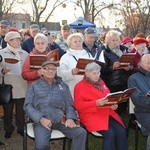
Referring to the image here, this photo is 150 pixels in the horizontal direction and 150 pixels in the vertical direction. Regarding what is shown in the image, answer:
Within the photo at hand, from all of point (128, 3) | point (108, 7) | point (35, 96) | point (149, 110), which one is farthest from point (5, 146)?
point (108, 7)

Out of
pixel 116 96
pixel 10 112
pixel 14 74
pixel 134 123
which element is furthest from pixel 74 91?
pixel 10 112

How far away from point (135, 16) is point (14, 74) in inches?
799

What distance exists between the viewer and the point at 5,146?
5.39 m

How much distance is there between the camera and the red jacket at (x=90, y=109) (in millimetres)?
4586

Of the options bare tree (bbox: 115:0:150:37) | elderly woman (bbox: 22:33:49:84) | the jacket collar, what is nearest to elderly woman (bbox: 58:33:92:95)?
elderly woman (bbox: 22:33:49:84)

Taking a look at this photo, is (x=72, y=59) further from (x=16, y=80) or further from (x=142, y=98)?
(x=142, y=98)

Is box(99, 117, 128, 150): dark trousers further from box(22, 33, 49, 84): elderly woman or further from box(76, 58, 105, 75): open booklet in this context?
box(22, 33, 49, 84): elderly woman

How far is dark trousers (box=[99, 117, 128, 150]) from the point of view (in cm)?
447

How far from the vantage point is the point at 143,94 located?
15.9ft

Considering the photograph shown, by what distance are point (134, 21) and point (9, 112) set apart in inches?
815

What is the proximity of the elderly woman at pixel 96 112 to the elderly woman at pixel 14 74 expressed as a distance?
123 centimetres

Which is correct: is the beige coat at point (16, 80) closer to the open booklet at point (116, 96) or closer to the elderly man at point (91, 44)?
the elderly man at point (91, 44)

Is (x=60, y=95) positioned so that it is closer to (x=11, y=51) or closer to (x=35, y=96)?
(x=35, y=96)

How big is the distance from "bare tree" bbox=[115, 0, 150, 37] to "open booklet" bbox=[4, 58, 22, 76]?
18410 millimetres
